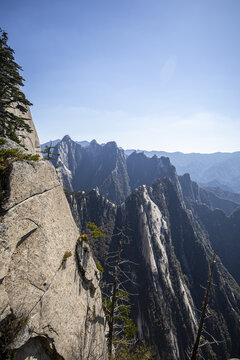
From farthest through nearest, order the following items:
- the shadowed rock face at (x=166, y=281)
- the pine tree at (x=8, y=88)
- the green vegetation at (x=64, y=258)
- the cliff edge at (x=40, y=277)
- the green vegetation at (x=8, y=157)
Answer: the shadowed rock face at (x=166, y=281) → the pine tree at (x=8, y=88) → the green vegetation at (x=64, y=258) → the green vegetation at (x=8, y=157) → the cliff edge at (x=40, y=277)

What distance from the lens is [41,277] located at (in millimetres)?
9672

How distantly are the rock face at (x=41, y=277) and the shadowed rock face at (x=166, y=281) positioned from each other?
38013 millimetres

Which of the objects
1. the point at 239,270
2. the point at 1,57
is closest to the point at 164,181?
the point at 239,270

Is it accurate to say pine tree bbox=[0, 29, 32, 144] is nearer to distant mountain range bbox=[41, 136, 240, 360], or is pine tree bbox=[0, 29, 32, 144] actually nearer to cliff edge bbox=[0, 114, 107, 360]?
cliff edge bbox=[0, 114, 107, 360]

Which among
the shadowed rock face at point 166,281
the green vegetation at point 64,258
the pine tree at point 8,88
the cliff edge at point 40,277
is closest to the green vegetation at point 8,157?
the cliff edge at point 40,277

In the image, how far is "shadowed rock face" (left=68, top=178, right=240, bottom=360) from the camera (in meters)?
66.1

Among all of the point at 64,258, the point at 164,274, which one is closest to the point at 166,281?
the point at 164,274

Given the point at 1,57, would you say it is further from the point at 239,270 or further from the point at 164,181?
the point at 239,270

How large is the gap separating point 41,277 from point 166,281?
8602cm

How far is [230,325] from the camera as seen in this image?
7862 centimetres

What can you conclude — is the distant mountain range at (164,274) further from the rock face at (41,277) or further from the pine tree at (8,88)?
the rock face at (41,277)

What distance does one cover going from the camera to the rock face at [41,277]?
8.00m

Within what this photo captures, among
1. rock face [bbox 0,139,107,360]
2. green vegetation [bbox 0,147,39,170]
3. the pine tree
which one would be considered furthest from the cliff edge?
the pine tree

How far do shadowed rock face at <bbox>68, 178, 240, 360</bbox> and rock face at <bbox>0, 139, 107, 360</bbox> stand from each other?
125ft
